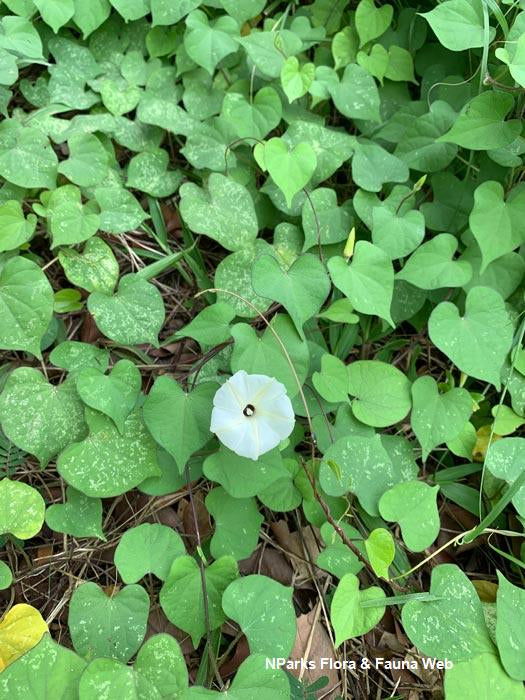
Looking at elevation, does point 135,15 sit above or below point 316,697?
above

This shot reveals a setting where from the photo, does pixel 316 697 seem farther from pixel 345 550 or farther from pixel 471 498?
pixel 471 498

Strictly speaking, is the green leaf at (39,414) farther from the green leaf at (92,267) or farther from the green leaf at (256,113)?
the green leaf at (256,113)

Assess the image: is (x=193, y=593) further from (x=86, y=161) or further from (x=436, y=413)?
(x=86, y=161)

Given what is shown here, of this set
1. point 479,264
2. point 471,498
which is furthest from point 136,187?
point 471,498

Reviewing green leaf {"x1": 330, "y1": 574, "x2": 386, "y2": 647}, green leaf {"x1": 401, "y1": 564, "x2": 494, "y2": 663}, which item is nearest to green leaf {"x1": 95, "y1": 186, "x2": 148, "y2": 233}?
green leaf {"x1": 330, "y1": 574, "x2": 386, "y2": 647}

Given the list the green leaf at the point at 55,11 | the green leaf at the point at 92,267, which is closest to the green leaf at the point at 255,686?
the green leaf at the point at 92,267
